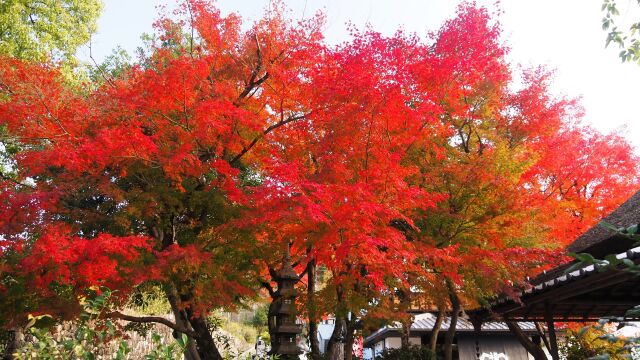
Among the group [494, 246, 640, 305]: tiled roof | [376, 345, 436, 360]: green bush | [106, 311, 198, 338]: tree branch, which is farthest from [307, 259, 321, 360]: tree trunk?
[494, 246, 640, 305]: tiled roof

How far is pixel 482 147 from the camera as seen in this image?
12.5 meters

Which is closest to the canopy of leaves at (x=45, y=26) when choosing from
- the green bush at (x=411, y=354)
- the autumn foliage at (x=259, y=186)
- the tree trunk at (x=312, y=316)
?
the autumn foliage at (x=259, y=186)

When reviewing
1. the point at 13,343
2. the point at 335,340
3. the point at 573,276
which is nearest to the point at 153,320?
the point at 13,343

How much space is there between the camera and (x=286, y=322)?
928 centimetres

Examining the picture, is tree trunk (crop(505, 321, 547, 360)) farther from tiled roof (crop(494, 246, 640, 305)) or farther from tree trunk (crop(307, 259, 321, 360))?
tree trunk (crop(307, 259, 321, 360))

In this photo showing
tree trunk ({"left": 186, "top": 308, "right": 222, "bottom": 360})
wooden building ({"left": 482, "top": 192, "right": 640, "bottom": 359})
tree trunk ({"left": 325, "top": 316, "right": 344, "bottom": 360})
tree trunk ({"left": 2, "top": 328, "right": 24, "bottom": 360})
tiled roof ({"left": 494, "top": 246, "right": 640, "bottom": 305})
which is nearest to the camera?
tiled roof ({"left": 494, "top": 246, "right": 640, "bottom": 305})

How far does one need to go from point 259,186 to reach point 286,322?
2814mm

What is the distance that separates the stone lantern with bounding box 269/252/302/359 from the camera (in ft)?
29.1

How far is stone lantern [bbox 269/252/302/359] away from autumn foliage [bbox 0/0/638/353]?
639 millimetres

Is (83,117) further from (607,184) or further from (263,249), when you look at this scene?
(607,184)

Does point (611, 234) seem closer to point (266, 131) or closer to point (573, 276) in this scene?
point (573, 276)

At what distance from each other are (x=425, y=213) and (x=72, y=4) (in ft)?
43.0

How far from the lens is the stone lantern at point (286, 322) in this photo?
887 centimetres

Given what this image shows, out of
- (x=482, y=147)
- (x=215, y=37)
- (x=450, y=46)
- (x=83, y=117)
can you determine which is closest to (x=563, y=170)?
(x=482, y=147)
